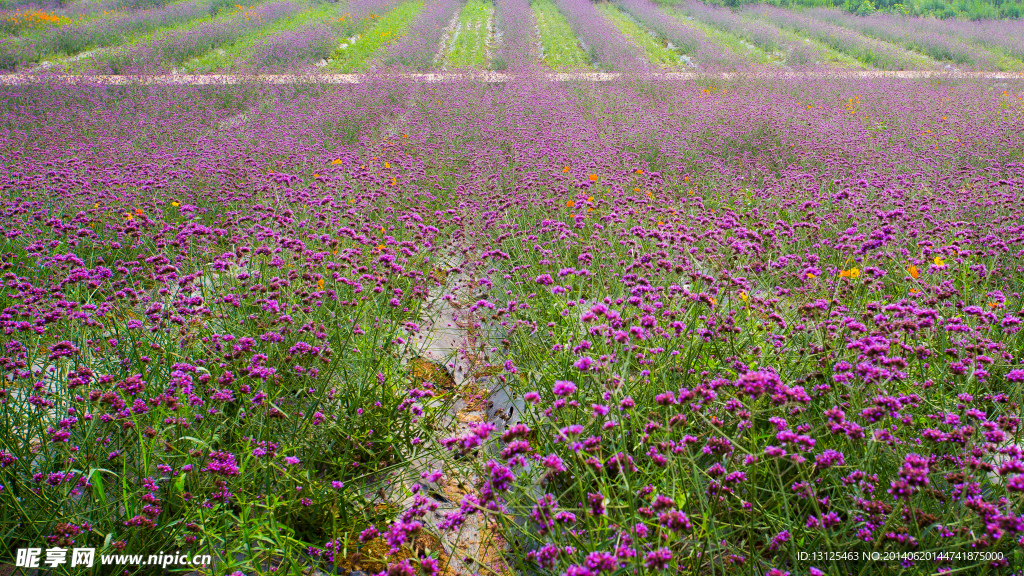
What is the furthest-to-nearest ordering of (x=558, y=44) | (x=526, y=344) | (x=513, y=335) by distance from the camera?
(x=558, y=44), (x=513, y=335), (x=526, y=344)

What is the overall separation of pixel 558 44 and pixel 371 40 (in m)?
7.02

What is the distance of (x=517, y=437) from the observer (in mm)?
1545

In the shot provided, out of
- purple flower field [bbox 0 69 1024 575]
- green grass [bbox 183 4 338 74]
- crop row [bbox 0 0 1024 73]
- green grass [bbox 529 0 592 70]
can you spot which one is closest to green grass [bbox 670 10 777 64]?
crop row [bbox 0 0 1024 73]

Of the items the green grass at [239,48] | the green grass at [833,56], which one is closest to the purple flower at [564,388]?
the green grass at [239,48]

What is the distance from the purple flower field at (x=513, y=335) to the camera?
65.7 inches

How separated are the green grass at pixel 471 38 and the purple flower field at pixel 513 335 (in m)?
7.62

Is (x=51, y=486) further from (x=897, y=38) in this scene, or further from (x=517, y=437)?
(x=897, y=38)

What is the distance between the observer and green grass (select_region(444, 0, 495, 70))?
685 inches

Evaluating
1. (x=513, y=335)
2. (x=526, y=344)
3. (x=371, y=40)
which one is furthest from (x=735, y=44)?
(x=526, y=344)

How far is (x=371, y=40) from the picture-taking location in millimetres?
20156

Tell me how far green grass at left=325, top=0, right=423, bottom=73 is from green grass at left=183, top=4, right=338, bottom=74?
240 cm

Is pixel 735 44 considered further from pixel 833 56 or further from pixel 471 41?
pixel 471 41

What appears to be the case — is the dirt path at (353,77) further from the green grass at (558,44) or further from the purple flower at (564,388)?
the purple flower at (564,388)

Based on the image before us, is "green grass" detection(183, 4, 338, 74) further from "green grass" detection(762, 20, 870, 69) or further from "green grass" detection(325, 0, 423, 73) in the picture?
"green grass" detection(762, 20, 870, 69)
